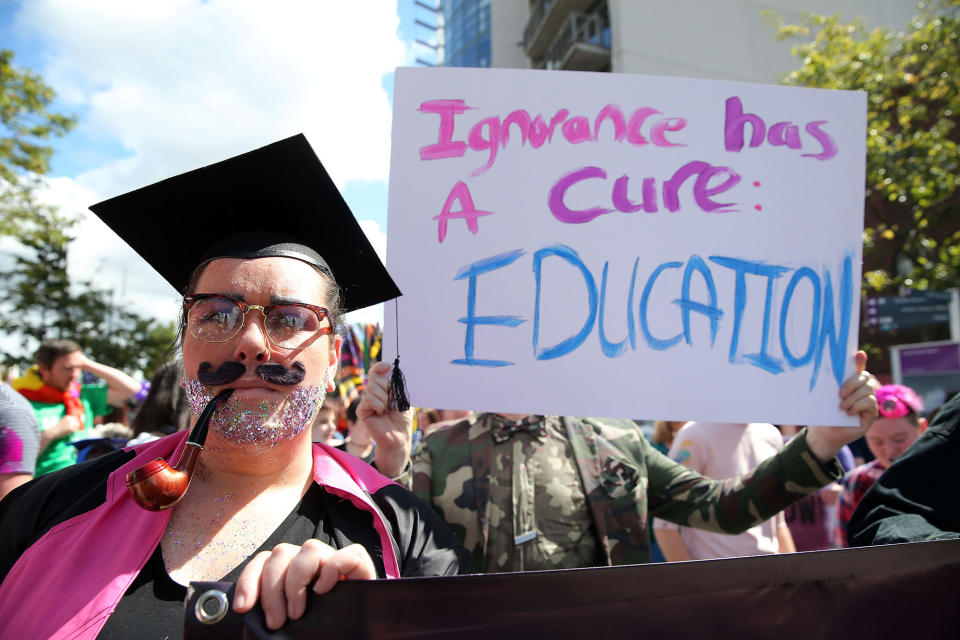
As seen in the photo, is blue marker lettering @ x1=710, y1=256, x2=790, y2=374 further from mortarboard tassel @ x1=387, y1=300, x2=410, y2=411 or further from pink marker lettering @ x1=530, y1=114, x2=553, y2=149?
mortarboard tassel @ x1=387, y1=300, x2=410, y2=411

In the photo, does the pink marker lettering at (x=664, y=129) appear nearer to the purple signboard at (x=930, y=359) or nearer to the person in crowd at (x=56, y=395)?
the person in crowd at (x=56, y=395)

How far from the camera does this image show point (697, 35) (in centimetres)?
2091

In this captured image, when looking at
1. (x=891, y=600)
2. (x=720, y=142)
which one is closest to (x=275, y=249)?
(x=720, y=142)

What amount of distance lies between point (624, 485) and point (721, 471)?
4.89 feet

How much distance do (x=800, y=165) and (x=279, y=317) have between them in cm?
159

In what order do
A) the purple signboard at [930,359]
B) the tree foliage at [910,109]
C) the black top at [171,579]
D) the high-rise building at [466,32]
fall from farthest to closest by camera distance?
the high-rise building at [466,32] → the tree foliage at [910,109] → the purple signboard at [930,359] → the black top at [171,579]

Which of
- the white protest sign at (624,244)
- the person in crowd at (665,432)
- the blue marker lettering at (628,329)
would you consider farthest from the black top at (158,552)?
the person in crowd at (665,432)

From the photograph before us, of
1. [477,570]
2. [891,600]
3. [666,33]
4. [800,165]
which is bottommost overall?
[477,570]

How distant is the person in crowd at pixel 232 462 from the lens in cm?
122

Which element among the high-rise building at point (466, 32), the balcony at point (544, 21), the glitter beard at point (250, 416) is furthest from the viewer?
the high-rise building at point (466, 32)

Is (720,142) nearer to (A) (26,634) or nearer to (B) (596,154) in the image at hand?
(B) (596,154)

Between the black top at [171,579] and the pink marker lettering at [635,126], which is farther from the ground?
the pink marker lettering at [635,126]

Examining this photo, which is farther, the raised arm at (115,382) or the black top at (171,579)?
the raised arm at (115,382)

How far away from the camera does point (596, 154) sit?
193cm
